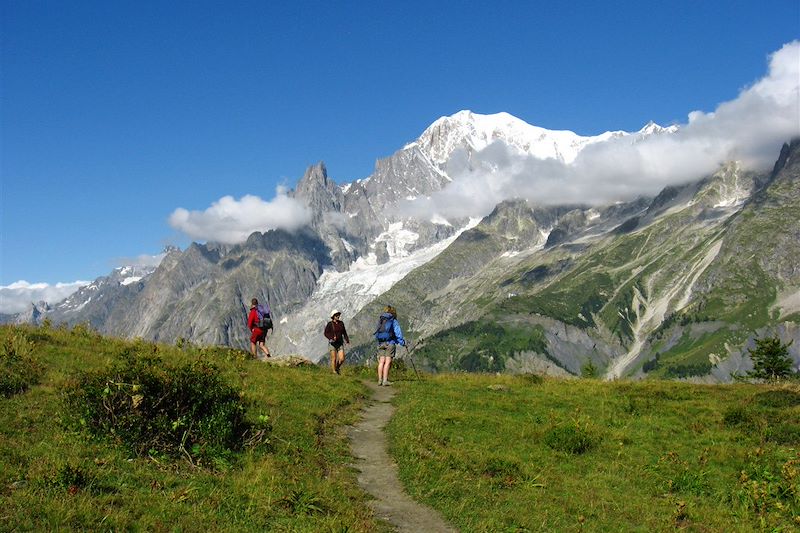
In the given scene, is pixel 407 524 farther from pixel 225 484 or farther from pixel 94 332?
pixel 94 332

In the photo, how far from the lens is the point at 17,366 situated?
18797 millimetres

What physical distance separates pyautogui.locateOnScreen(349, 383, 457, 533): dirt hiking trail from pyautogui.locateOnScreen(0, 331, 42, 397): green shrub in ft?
32.2

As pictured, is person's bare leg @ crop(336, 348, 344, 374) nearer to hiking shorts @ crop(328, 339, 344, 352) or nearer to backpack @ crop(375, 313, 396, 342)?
hiking shorts @ crop(328, 339, 344, 352)

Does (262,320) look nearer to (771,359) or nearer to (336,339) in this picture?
(336,339)

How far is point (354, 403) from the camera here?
83.5ft

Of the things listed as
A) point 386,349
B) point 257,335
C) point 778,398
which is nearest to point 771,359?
point 778,398

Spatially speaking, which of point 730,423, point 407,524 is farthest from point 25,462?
point 730,423

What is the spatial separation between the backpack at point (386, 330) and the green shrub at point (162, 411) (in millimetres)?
15013

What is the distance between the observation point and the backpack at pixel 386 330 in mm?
32312

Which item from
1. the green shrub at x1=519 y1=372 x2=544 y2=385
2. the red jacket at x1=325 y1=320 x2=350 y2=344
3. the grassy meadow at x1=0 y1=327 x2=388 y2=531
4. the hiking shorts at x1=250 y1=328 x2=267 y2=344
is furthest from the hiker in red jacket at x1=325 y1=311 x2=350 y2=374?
the grassy meadow at x1=0 y1=327 x2=388 y2=531

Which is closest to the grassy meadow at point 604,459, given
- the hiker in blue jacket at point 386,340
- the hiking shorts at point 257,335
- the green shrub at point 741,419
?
the green shrub at point 741,419

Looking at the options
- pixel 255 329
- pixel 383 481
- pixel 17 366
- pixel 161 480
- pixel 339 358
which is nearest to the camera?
pixel 161 480

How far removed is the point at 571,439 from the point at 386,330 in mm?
13681

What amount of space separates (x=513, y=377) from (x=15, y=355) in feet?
84.2
